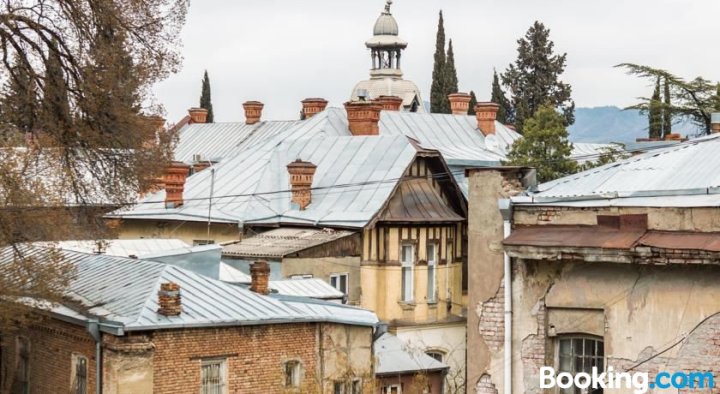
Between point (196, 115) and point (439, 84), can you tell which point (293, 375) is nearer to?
point (196, 115)

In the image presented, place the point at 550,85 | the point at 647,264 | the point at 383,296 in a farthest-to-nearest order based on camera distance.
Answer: the point at 550,85
the point at 383,296
the point at 647,264

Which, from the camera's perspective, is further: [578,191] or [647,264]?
[578,191]

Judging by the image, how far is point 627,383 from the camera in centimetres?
1719

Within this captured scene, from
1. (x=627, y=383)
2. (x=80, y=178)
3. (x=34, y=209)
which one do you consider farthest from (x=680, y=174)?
(x=80, y=178)

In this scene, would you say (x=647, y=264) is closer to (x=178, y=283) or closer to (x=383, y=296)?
(x=178, y=283)

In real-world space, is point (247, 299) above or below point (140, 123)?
below

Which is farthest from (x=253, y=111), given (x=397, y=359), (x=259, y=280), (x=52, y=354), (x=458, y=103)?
(x=52, y=354)

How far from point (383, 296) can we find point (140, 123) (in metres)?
12.1

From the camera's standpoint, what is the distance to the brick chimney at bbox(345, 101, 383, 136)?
1781 inches

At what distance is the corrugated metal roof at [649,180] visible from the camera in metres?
17.5

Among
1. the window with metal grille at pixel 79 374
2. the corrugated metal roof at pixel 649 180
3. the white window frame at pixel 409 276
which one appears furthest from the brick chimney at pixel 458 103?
the corrugated metal roof at pixel 649 180

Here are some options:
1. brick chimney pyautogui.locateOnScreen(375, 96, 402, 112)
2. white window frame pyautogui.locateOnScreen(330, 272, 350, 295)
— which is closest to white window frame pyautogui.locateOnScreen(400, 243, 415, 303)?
white window frame pyautogui.locateOnScreen(330, 272, 350, 295)

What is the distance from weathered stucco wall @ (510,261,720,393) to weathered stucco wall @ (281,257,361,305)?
653 inches

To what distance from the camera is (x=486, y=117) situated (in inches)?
1973
